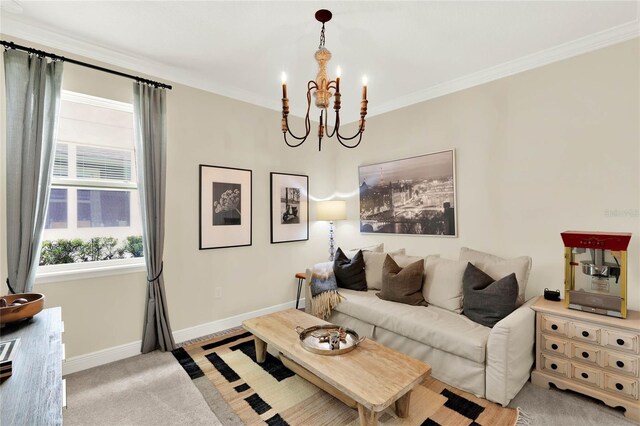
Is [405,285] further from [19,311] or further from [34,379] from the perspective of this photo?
[19,311]

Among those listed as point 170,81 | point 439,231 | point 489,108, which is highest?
point 170,81

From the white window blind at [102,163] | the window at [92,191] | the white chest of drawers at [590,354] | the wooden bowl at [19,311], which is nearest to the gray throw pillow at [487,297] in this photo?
the white chest of drawers at [590,354]

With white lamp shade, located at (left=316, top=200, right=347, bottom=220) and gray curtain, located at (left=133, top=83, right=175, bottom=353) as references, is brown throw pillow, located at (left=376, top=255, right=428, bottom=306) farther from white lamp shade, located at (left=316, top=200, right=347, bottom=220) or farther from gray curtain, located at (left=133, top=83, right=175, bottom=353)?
gray curtain, located at (left=133, top=83, right=175, bottom=353)

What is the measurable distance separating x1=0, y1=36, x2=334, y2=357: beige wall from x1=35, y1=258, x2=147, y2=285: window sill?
0.14 ft

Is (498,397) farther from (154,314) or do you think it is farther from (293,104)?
(293,104)

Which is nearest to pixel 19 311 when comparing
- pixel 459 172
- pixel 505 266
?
pixel 505 266

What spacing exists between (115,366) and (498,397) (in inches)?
121

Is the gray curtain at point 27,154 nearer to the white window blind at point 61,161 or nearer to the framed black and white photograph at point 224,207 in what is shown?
the white window blind at point 61,161

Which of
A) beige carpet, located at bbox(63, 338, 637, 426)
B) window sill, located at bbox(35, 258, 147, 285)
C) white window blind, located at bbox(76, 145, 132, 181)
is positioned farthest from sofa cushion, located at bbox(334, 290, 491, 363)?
white window blind, located at bbox(76, 145, 132, 181)

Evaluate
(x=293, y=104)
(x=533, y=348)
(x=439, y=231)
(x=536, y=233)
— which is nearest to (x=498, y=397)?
(x=533, y=348)

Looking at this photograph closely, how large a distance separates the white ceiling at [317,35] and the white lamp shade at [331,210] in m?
1.61

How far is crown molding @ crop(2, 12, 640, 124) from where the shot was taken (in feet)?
Result: 7.56

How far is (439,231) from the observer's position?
3.41 m

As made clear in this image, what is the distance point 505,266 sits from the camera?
2580 mm
